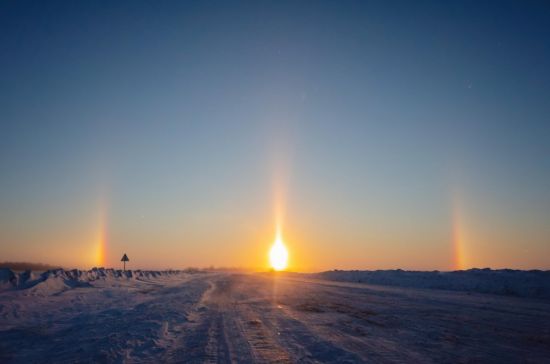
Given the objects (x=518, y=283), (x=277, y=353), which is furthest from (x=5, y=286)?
(x=518, y=283)

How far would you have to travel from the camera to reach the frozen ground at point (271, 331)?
6.36 m

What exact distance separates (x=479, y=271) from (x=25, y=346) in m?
25.6

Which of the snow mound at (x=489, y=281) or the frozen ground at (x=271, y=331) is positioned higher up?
the snow mound at (x=489, y=281)

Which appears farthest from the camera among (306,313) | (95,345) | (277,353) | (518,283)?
(518,283)

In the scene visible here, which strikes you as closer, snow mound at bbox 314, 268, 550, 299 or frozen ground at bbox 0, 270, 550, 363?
frozen ground at bbox 0, 270, 550, 363

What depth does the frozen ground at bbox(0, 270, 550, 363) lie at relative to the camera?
6.36 meters

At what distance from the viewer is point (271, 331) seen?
845 cm

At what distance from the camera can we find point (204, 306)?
44.6ft

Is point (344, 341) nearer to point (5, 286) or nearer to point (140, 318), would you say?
point (140, 318)

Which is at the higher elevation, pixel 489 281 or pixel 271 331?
pixel 489 281

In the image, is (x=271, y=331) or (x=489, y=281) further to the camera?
(x=489, y=281)

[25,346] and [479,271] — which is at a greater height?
[479,271]

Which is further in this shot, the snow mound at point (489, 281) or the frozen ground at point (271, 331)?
the snow mound at point (489, 281)

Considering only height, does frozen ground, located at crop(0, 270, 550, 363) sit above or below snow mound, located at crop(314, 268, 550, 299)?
below
